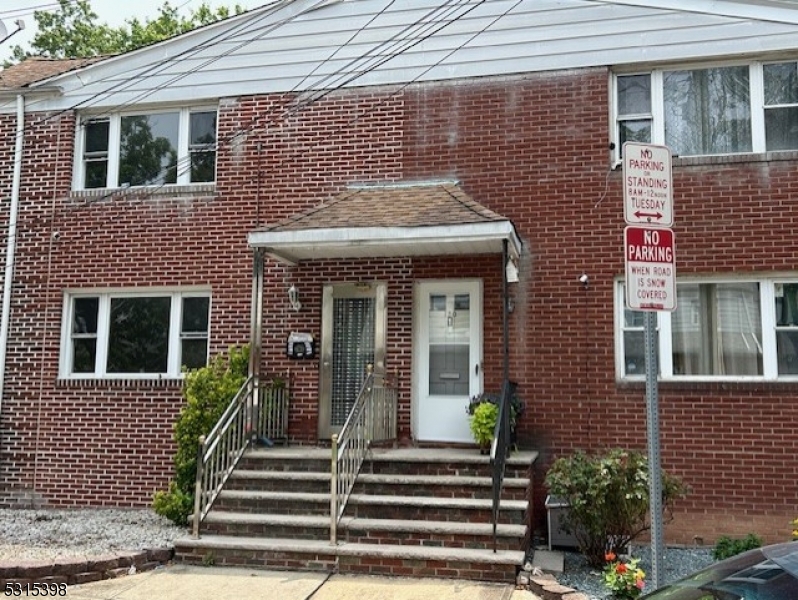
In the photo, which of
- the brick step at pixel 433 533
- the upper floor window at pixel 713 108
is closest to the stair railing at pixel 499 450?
the brick step at pixel 433 533

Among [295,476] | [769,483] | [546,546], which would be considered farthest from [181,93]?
[769,483]

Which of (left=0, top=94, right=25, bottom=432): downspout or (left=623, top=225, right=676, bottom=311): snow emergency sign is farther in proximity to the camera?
(left=0, top=94, right=25, bottom=432): downspout

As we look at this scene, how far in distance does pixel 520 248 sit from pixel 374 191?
2.17 m

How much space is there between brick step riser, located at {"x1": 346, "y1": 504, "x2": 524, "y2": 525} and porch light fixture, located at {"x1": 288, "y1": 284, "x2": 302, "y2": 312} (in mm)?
3148

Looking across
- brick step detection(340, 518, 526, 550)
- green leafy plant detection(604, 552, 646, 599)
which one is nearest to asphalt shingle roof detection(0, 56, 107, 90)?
brick step detection(340, 518, 526, 550)

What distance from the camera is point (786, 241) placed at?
8.75 metres

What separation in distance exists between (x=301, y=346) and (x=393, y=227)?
237 cm

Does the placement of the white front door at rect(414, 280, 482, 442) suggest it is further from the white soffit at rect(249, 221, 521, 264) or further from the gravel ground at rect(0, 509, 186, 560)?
the gravel ground at rect(0, 509, 186, 560)

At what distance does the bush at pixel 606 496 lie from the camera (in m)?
7.09

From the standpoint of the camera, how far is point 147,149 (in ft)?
36.2

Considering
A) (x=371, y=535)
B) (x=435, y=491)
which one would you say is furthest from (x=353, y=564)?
(x=435, y=491)

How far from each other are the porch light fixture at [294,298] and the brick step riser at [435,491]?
2.86 metres

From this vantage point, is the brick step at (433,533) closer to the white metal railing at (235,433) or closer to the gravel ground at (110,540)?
the gravel ground at (110,540)

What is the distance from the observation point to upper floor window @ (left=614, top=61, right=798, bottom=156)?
9.07 meters
